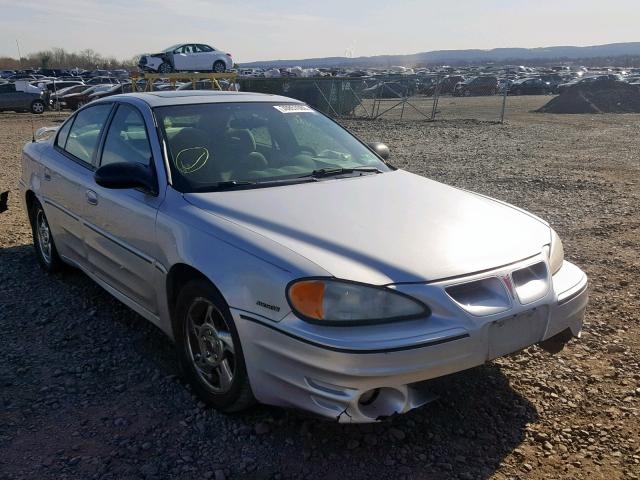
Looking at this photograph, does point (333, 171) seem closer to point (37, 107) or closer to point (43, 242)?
point (43, 242)

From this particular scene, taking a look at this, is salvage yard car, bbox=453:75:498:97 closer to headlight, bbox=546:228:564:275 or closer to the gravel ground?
the gravel ground

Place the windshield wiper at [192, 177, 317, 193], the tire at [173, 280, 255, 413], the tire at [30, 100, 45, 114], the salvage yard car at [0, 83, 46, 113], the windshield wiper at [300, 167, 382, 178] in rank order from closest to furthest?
the tire at [173, 280, 255, 413] < the windshield wiper at [192, 177, 317, 193] < the windshield wiper at [300, 167, 382, 178] < the salvage yard car at [0, 83, 46, 113] < the tire at [30, 100, 45, 114]

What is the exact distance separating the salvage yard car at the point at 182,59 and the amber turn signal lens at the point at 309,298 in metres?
23.3

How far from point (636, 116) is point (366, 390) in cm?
2579

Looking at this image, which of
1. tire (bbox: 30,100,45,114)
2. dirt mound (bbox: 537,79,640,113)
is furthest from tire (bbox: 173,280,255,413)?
tire (bbox: 30,100,45,114)

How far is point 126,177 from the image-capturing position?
353cm

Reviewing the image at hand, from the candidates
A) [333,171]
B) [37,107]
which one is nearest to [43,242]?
[333,171]

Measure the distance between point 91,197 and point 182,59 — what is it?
70.7 ft

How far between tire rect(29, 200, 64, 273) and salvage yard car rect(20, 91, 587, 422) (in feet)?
2.14

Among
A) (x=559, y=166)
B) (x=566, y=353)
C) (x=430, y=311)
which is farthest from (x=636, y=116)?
(x=430, y=311)

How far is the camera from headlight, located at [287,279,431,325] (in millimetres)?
2611

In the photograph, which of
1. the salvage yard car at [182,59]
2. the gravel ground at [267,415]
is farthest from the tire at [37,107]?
the gravel ground at [267,415]

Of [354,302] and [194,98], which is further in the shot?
[194,98]

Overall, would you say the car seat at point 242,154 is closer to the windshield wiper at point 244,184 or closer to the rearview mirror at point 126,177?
the windshield wiper at point 244,184
